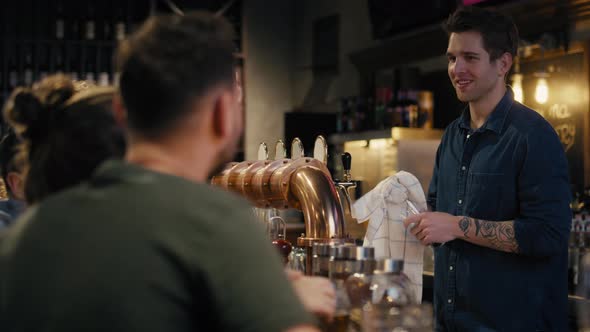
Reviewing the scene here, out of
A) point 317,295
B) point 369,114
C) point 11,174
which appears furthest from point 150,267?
point 369,114

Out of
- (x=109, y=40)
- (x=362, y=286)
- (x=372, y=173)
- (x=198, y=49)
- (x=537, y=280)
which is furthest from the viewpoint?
(x=109, y=40)

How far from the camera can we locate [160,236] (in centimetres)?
85

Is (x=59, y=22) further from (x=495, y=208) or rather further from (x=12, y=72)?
(x=495, y=208)

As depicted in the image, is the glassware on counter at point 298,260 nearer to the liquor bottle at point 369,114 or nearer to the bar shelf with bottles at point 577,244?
the bar shelf with bottles at point 577,244

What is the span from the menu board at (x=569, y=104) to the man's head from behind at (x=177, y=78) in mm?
4485

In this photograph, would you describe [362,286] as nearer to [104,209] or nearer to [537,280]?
[104,209]

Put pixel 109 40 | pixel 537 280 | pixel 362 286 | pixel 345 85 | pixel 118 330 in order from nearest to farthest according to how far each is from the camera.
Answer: pixel 118 330
pixel 362 286
pixel 537 280
pixel 345 85
pixel 109 40

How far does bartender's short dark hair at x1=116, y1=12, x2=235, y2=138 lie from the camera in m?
0.94

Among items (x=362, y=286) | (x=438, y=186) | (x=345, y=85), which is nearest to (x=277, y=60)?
(x=345, y=85)

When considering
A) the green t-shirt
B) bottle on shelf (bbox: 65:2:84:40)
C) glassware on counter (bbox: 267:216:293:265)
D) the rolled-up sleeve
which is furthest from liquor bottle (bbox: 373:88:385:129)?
the green t-shirt

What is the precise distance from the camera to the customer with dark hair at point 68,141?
1.20 metres

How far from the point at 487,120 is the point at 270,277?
165 centimetres

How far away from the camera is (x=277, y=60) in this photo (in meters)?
9.08

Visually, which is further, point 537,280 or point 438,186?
point 438,186
